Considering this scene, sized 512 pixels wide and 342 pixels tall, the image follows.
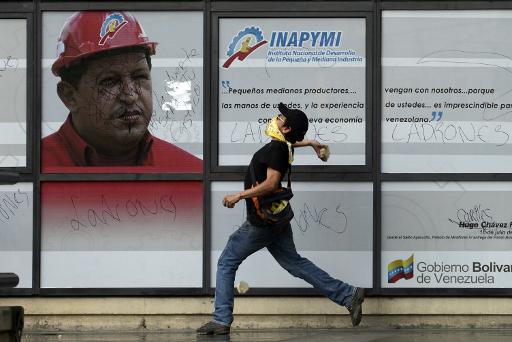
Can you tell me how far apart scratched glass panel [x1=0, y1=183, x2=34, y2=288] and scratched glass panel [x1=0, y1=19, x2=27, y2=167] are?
0.91ft

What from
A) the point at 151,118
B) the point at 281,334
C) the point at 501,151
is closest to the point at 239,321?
the point at 281,334

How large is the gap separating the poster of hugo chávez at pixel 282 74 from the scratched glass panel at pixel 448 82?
31 centimetres

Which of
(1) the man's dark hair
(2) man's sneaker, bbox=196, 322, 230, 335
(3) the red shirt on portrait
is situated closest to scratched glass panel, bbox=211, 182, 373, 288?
(3) the red shirt on portrait

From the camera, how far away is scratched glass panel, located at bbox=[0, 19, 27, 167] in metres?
9.61

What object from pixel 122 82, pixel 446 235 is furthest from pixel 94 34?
pixel 446 235

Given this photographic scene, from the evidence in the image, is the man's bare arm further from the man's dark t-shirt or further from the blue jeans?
the blue jeans

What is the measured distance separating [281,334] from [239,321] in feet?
1.32

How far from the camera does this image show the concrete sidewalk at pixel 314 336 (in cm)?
880

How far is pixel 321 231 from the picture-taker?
377 inches

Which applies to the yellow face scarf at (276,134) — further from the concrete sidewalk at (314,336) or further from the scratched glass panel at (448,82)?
the concrete sidewalk at (314,336)

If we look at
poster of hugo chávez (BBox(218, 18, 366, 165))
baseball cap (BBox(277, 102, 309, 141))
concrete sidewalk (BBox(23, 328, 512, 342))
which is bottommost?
concrete sidewalk (BBox(23, 328, 512, 342))

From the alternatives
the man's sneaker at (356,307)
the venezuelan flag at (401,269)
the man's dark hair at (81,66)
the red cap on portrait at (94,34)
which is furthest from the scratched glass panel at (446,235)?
the red cap on portrait at (94,34)

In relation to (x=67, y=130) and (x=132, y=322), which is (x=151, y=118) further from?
(x=132, y=322)

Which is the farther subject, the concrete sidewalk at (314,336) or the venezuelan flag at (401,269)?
the venezuelan flag at (401,269)
